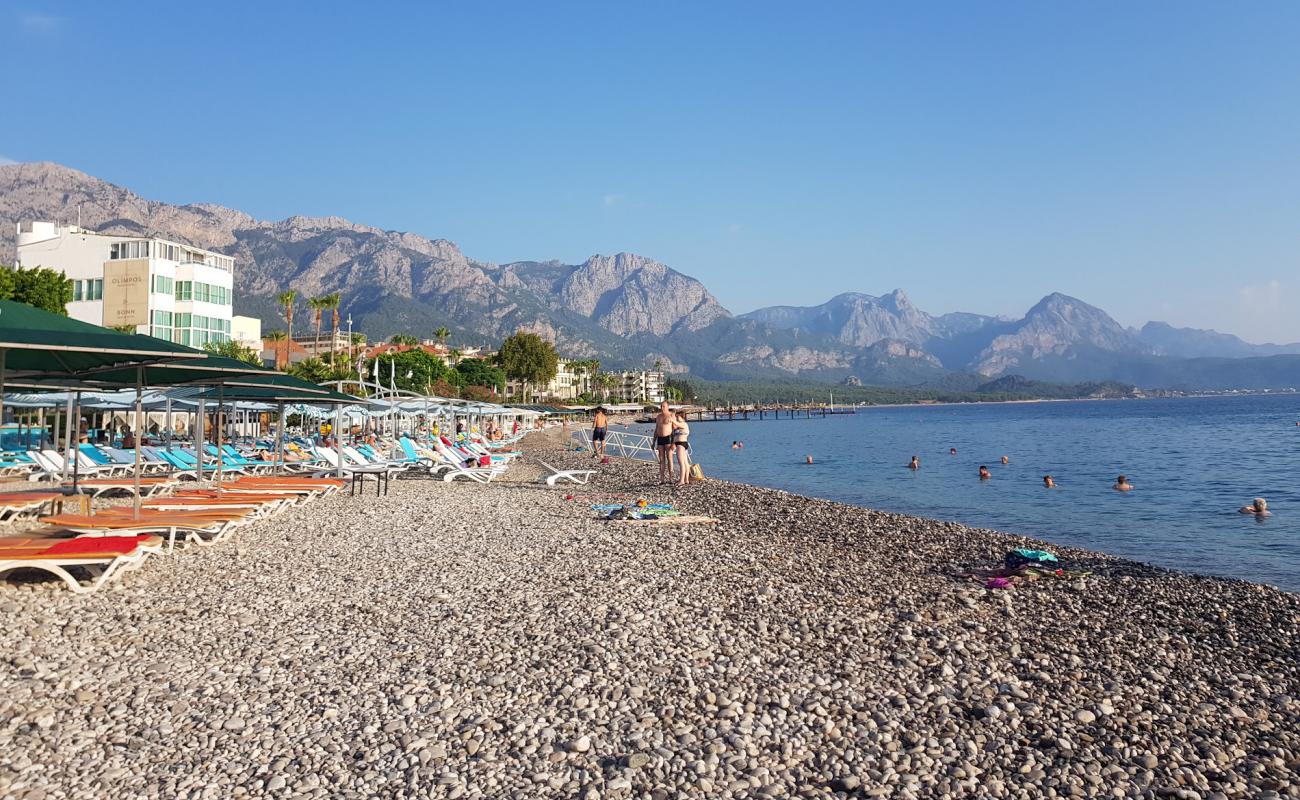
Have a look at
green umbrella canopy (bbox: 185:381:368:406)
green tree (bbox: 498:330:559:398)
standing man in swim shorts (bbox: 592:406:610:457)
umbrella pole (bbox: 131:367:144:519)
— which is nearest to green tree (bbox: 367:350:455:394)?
green tree (bbox: 498:330:559:398)

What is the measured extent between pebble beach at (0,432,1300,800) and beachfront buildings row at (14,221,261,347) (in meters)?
47.7

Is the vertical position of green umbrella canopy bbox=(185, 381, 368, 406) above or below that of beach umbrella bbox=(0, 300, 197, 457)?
below

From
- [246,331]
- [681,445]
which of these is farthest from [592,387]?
[681,445]

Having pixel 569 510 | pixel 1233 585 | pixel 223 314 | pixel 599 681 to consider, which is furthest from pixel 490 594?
pixel 223 314

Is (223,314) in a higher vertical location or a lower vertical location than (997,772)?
higher

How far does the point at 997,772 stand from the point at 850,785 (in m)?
0.85

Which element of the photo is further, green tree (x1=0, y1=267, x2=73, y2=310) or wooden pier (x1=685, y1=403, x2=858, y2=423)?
wooden pier (x1=685, y1=403, x2=858, y2=423)

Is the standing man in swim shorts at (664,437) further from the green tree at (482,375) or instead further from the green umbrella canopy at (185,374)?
the green tree at (482,375)

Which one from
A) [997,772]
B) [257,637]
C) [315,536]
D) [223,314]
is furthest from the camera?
[223,314]

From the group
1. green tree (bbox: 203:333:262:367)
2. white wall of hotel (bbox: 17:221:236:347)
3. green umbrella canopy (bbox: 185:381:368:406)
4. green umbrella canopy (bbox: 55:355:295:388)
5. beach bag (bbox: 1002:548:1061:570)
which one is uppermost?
white wall of hotel (bbox: 17:221:236:347)

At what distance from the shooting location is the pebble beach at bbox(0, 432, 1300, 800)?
4031mm

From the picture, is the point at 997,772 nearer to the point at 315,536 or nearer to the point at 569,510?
the point at 315,536

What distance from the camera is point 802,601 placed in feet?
25.2

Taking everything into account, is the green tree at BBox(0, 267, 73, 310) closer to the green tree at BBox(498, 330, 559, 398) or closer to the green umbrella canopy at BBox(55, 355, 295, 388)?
the green umbrella canopy at BBox(55, 355, 295, 388)
